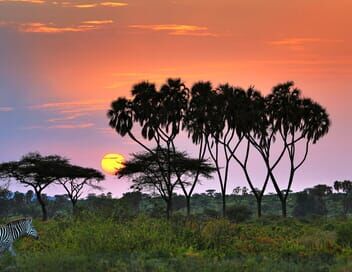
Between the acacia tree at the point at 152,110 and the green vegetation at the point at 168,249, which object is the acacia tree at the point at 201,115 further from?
the green vegetation at the point at 168,249

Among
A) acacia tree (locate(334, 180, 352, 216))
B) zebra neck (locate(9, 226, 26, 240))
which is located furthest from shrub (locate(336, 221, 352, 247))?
→ acacia tree (locate(334, 180, 352, 216))

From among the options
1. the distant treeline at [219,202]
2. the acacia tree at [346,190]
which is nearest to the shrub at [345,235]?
the distant treeline at [219,202]

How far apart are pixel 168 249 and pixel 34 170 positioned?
1613 inches

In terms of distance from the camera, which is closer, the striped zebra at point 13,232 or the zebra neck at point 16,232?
the striped zebra at point 13,232

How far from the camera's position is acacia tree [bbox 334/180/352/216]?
6956cm

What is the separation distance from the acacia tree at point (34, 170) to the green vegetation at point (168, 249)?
3541 centimetres

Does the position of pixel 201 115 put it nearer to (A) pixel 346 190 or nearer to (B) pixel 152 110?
(B) pixel 152 110

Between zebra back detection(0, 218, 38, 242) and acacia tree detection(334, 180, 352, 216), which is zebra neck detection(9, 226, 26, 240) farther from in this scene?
acacia tree detection(334, 180, 352, 216)

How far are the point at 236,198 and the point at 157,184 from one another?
113 ft

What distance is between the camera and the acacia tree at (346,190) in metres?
69.6

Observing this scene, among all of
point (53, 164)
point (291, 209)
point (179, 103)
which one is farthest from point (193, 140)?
point (291, 209)

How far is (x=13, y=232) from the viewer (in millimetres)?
19125

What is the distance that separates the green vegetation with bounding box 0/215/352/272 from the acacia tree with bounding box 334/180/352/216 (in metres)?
49.4

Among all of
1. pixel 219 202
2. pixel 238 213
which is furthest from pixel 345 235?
pixel 219 202
